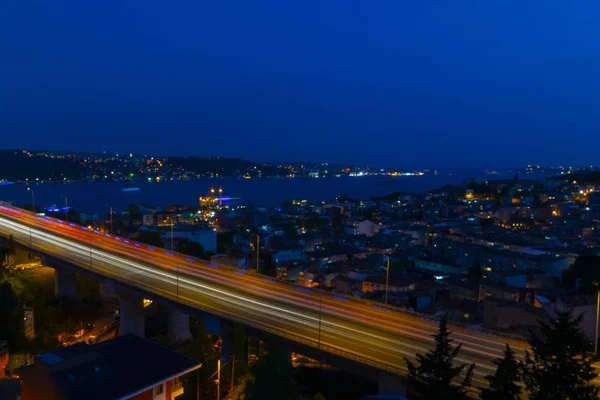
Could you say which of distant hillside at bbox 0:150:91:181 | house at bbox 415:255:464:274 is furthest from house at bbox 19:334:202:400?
distant hillside at bbox 0:150:91:181

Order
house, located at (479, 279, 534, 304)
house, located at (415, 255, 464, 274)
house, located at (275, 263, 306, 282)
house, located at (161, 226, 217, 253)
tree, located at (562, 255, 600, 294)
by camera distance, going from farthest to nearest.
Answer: house, located at (161, 226, 217, 253), house, located at (415, 255, 464, 274), house, located at (275, 263, 306, 282), tree, located at (562, 255, 600, 294), house, located at (479, 279, 534, 304)

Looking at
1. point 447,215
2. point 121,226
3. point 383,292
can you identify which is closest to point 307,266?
point 383,292

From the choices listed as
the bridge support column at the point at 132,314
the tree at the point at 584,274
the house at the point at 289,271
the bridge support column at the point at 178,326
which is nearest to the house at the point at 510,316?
the tree at the point at 584,274

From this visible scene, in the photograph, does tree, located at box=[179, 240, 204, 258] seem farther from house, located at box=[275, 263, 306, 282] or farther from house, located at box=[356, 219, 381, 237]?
house, located at box=[356, 219, 381, 237]

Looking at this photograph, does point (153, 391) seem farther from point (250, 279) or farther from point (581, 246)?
point (581, 246)

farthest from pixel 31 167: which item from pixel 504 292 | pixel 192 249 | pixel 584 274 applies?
pixel 584 274

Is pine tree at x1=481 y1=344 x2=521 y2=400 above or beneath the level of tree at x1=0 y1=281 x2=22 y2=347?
above
